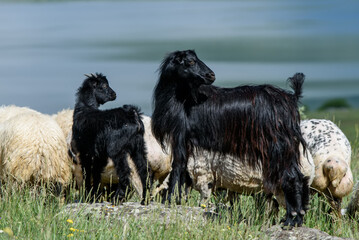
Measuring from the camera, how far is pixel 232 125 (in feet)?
24.9

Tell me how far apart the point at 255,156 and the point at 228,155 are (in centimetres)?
90

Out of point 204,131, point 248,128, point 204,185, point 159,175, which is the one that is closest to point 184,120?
point 204,131

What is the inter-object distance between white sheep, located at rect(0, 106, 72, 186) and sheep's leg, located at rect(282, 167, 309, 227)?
11.3 ft

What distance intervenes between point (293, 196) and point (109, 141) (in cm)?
285

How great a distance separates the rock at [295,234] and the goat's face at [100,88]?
12.3 ft

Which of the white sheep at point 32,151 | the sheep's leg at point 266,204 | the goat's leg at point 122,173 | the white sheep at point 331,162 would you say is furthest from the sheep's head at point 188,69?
the white sheep at point 32,151

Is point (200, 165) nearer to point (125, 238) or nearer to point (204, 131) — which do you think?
point (204, 131)

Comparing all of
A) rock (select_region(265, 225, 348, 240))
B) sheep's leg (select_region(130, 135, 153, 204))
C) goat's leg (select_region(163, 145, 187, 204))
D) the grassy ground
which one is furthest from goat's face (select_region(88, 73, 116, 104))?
rock (select_region(265, 225, 348, 240))

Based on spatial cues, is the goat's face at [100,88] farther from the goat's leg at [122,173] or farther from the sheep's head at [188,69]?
the sheep's head at [188,69]

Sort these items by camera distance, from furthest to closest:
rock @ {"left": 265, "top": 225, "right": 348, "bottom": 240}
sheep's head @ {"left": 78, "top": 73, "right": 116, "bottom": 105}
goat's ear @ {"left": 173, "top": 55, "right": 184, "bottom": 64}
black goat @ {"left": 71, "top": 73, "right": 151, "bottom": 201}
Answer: sheep's head @ {"left": 78, "top": 73, "right": 116, "bottom": 105} → black goat @ {"left": 71, "top": 73, "right": 151, "bottom": 201} → goat's ear @ {"left": 173, "top": 55, "right": 184, "bottom": 64} → rock @ {"left": 265, "top": 225, "right": 348, "bottom": 240}

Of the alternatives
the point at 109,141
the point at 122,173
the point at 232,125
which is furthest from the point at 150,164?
the point at 232,125

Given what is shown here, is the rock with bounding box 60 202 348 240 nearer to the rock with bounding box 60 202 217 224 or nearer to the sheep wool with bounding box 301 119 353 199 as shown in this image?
the rock with bounding box 60 202 217 224

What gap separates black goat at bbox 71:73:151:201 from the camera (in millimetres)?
8812

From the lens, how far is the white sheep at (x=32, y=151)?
29.3 ft
